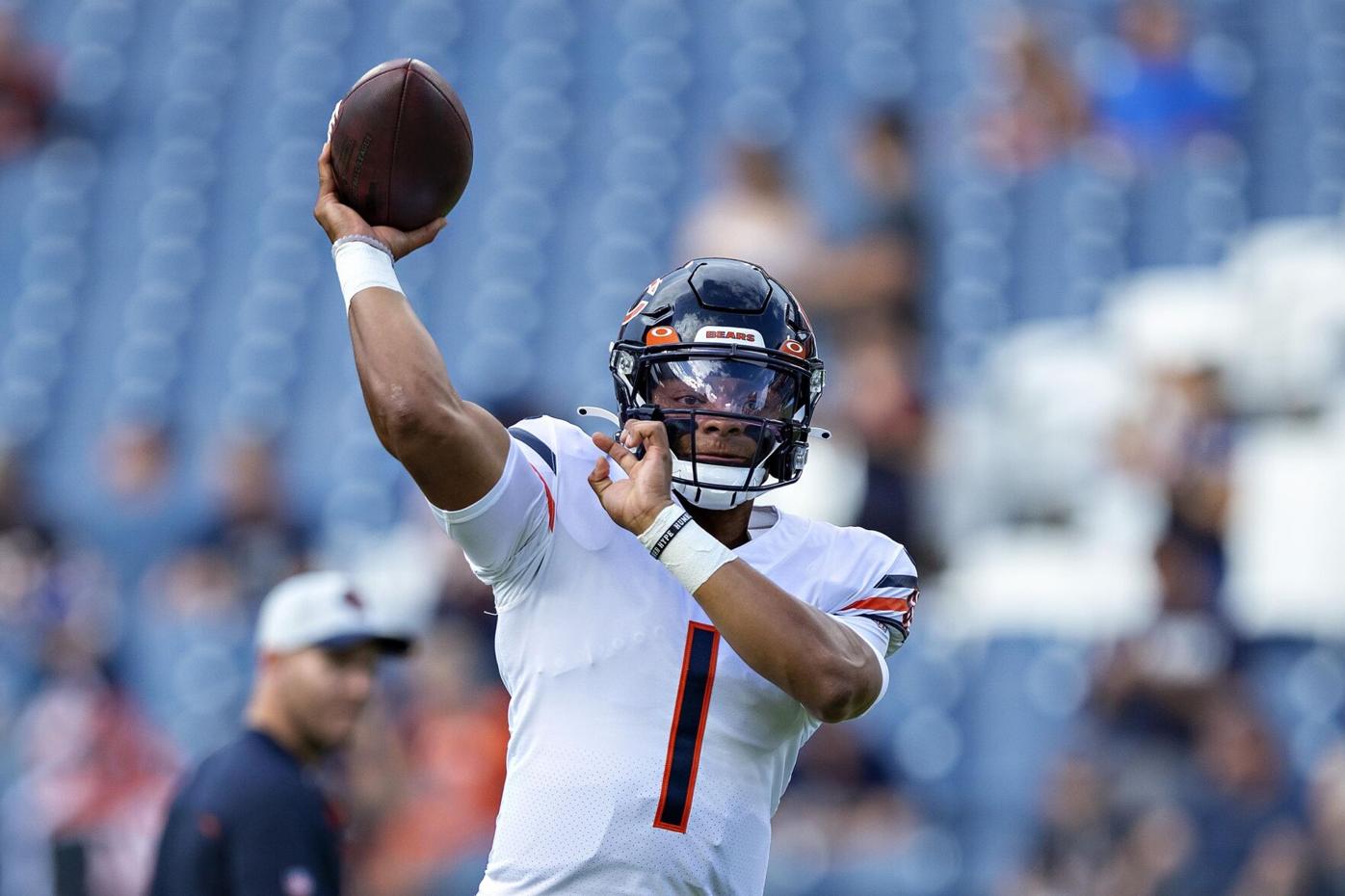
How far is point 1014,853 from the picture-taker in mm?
6676

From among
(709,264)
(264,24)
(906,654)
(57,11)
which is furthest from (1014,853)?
(57,11)

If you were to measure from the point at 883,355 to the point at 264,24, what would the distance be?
4821mm

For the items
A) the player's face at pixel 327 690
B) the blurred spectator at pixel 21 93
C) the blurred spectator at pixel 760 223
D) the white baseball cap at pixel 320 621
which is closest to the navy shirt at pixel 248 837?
the player's face at pixel 327 690

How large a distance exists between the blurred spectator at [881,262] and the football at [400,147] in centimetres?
529

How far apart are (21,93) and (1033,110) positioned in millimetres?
5528

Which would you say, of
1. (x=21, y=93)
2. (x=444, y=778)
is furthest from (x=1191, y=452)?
(x=21, y=93)

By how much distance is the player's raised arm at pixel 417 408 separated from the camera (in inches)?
91.6

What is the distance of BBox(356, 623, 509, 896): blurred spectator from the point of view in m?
6.72

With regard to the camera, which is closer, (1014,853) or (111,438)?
(1014,853)

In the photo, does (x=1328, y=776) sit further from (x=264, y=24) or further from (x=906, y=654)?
(x=264, y=24)

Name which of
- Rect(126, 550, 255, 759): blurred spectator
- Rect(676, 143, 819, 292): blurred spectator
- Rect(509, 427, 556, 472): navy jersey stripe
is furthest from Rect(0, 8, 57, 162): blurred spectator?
Rect(509, 427, 556, 472): navy jersey stripe

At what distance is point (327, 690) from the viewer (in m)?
4.08

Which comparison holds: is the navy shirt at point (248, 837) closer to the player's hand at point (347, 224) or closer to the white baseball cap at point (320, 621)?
the white baseball cap at point (320, 621)

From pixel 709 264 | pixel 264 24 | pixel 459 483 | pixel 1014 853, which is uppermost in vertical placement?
pixel 264 24
